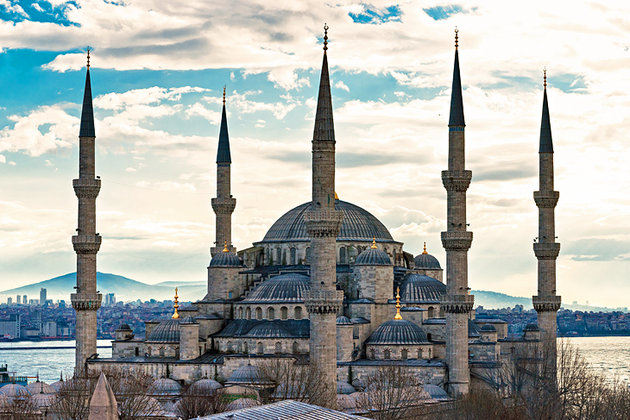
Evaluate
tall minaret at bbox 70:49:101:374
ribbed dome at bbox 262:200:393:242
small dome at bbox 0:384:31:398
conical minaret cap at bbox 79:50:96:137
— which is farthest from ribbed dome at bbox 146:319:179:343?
conical minaret cap at bbox 79:50:96:137

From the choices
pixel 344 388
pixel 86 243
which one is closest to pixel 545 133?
pixel 344 388

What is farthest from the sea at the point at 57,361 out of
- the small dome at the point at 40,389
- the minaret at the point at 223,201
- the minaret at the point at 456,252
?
the minaret at the point at 456,252

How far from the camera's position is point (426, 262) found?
63875 mm

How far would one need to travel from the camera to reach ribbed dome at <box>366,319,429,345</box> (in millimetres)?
52906

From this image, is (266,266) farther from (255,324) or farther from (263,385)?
(263,385)

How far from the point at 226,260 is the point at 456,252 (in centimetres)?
1332

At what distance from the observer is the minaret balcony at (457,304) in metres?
50.7

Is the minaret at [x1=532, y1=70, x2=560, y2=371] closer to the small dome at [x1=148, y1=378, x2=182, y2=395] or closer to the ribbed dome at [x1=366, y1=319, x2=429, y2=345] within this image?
the ribbed dome at [x1=366, y1=319, x2=429, y2=345]

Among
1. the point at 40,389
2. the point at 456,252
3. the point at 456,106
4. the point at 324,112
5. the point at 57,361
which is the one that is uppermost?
the point at 456,106

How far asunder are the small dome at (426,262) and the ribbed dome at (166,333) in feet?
47.8

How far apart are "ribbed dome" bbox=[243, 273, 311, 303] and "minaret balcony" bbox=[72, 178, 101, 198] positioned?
9032 mm

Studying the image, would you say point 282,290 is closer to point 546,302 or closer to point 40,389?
point 40,389

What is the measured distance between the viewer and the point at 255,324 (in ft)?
183

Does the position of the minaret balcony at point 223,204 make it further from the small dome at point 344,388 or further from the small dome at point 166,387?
the small dome at point 344,388
